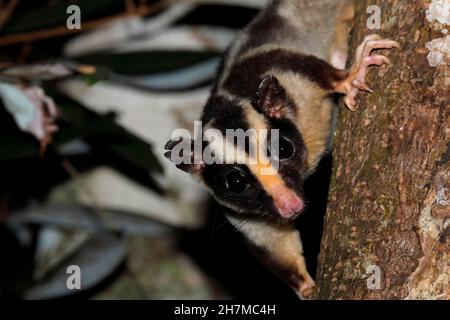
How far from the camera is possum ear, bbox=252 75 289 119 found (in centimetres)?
288

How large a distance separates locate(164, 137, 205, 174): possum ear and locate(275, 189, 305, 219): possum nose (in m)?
0.45

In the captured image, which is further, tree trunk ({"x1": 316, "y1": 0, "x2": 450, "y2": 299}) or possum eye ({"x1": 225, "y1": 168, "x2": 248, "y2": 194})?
possum eye ({"x1": 225, "y1": 168, "x2": 248, "y2": 194})

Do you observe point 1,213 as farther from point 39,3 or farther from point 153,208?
point 39,3

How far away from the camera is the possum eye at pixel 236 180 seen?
3033 millimetres

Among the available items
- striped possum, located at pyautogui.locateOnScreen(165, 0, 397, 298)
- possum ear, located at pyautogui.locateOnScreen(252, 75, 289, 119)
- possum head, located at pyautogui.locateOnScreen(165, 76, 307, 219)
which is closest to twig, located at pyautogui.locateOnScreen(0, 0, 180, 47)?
striped possum, located at pyautogui.locateOnScreen(165, 0, 397, 298)

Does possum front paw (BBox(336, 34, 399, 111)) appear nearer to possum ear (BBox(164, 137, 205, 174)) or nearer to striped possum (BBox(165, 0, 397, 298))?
striped possum (BBox(165, 0, 397, 298))

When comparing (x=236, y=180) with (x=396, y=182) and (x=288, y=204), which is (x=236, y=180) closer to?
(x=288, y=204)

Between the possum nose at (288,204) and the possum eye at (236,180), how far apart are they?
182mm

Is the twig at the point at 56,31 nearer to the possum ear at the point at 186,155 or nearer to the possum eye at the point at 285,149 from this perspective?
the possum ear at the point at 186,155

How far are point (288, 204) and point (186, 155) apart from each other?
563mm

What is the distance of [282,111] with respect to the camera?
3125 mm

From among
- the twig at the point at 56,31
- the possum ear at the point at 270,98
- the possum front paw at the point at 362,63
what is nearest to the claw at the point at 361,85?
the possum front paw at the point at 362,63

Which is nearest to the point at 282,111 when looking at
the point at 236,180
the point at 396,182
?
the point at 236,180
